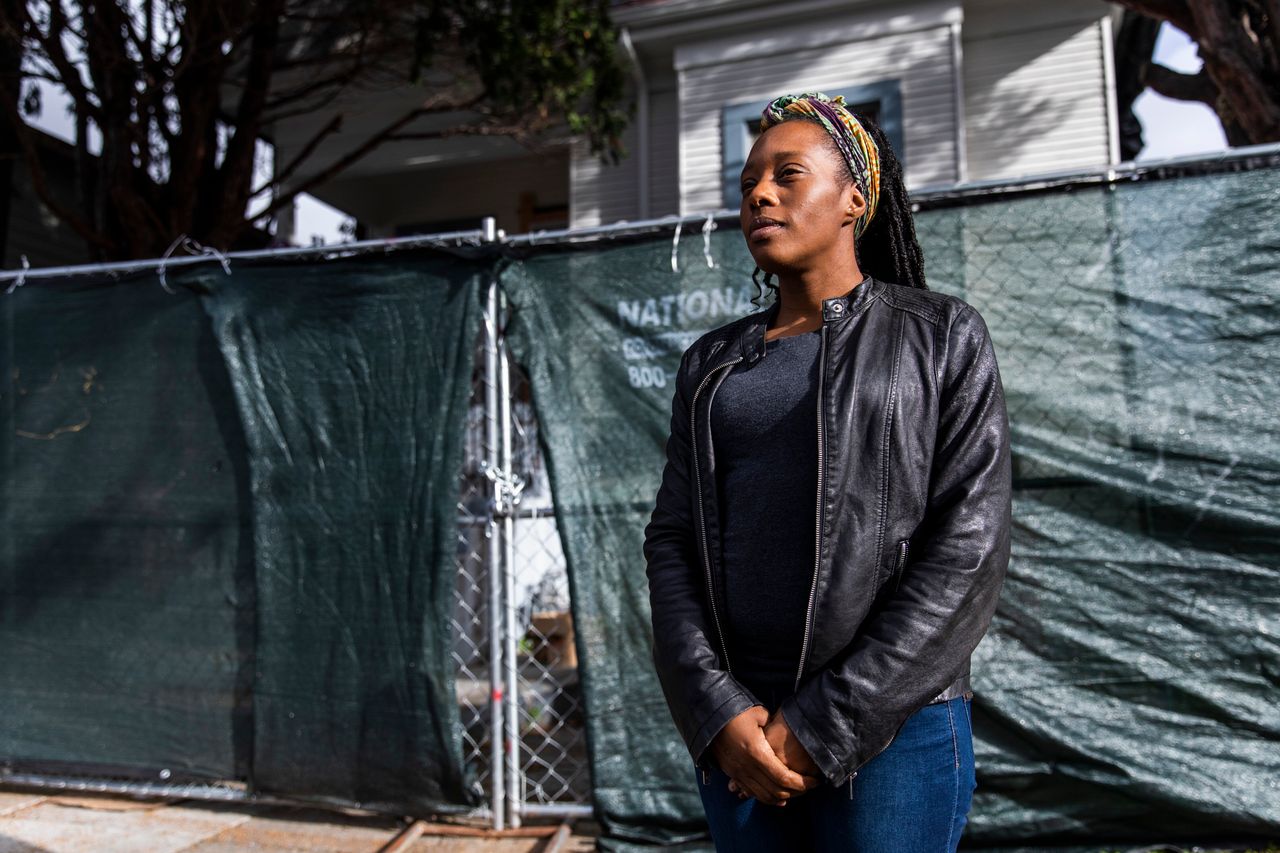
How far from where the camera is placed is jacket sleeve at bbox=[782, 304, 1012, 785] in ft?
4.88

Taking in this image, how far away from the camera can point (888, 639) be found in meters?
1.51

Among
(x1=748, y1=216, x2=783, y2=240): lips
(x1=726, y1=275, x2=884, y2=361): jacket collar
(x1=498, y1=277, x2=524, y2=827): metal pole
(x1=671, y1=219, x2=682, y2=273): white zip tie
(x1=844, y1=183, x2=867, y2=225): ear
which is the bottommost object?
(x1=498, y1=277, x2=524, y2=827): metal pole

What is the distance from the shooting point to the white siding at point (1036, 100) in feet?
28.5

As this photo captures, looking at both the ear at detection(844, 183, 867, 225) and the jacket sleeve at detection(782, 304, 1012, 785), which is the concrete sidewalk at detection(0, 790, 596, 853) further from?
the ear at detection(844, 183, 867, 225)

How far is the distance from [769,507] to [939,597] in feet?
1.08

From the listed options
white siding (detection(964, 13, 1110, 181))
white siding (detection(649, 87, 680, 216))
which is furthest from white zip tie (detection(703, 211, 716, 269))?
white siding (detection(649, 87, 680, 216))

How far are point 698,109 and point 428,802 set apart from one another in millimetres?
7531

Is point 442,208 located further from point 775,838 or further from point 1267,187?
point 775,838

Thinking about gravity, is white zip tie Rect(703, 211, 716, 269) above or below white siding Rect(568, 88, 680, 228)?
below

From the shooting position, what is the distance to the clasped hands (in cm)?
151

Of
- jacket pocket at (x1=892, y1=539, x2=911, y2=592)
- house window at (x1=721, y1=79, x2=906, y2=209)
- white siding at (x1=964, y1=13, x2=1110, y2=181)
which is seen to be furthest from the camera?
house window at (x1=721, y1=79, x2=906, y2=209)

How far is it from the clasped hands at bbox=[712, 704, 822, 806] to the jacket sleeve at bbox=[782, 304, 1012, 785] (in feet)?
0.12

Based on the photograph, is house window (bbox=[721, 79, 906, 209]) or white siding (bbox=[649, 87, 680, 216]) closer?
house window (bbox=[721, 79, 906, 209])

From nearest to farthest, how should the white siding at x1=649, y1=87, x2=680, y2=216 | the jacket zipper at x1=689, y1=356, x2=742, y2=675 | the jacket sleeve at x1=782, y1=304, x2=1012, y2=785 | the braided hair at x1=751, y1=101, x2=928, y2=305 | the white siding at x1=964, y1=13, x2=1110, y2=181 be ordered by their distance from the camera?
the jacket sleeve at x1=782, y1=304, x2=1012, y2=785
the jacket zipper at x1=689, y1=356, x2=742, y2=675
the braided hair at x1=751, y1=101, x2=928, y2=305
the white siding at x1=964, y1=13, x2=1110, y2=181
the white siding at x1=649, y1=87, x2=680, y2=216
